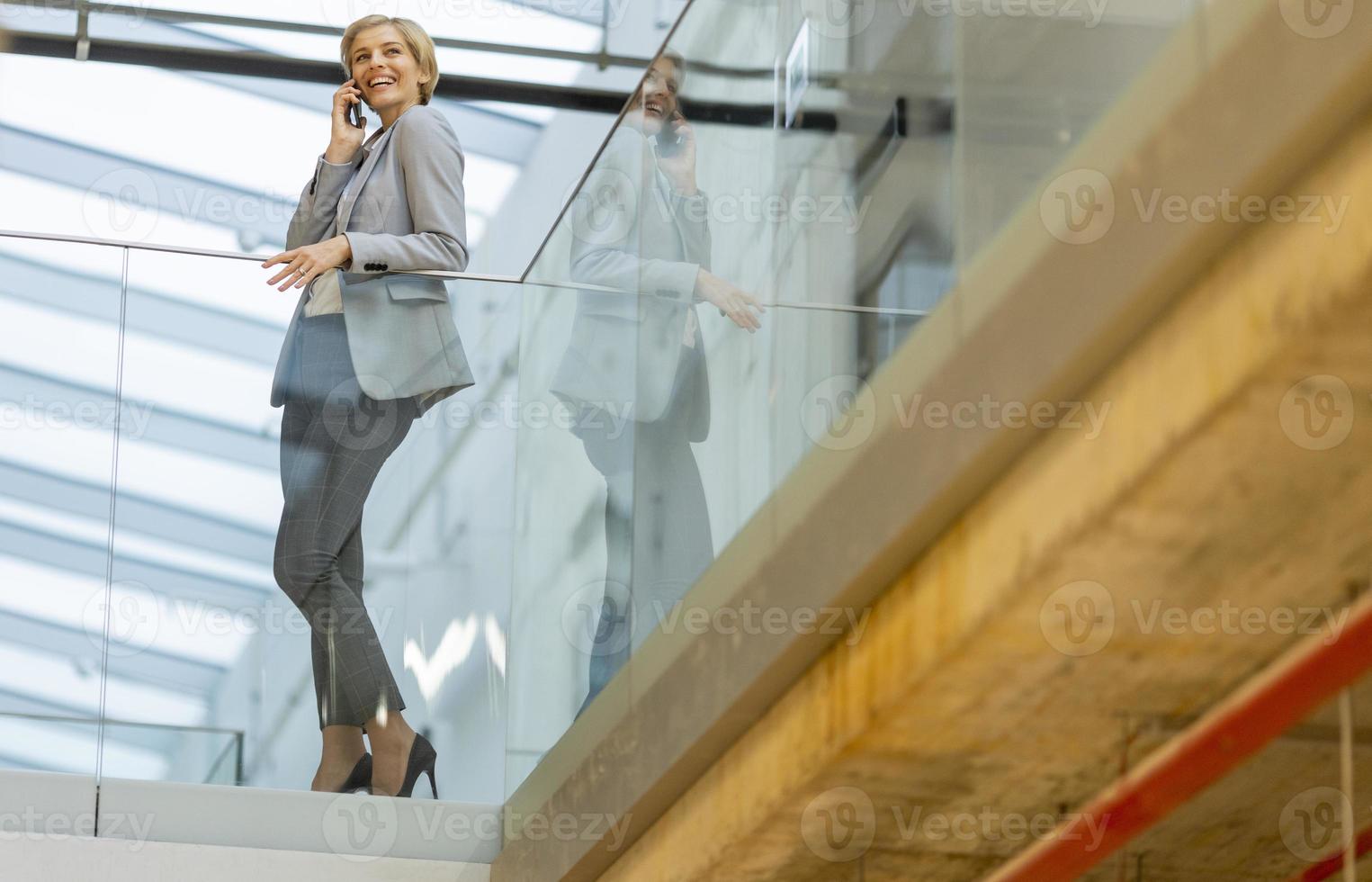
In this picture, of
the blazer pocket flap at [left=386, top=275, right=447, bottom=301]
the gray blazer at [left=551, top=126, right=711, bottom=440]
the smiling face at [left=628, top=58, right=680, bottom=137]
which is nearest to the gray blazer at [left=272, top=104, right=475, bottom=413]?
the blazer pocket flap at [left=386, top=275, right=447, bottom=301]

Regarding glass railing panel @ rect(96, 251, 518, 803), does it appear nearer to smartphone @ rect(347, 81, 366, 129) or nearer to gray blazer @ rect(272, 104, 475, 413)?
gray blazer @ rect(272, 104, 475, 413)

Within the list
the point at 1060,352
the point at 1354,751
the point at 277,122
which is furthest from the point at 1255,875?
the point at 277,122

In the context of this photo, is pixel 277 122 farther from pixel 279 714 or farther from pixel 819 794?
pixel 819 794

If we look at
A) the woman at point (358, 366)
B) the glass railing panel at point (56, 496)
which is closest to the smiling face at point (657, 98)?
the woman at point (358, 366)

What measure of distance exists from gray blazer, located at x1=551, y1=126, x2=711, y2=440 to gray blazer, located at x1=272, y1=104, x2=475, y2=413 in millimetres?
284

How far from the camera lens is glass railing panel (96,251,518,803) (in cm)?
446

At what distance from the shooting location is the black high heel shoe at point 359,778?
14.6 feet

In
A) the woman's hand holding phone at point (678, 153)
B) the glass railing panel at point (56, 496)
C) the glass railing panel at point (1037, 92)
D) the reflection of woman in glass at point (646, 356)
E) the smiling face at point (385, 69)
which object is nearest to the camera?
the glass railing panel at point (1037, 92)

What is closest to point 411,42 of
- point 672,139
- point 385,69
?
point 385,69

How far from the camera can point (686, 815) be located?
3.49m

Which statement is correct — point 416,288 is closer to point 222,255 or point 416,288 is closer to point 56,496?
point 222,255

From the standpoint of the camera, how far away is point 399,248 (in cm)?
450

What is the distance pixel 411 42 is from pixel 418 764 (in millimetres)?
1618

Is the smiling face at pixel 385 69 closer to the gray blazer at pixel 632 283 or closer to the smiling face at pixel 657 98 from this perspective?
the gray blazer at pixel 632 283
